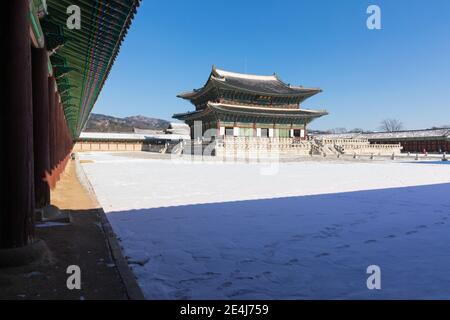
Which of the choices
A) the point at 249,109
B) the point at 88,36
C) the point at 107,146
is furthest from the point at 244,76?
the point at 88,36

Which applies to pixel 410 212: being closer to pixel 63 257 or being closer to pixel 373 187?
pixel 373 187

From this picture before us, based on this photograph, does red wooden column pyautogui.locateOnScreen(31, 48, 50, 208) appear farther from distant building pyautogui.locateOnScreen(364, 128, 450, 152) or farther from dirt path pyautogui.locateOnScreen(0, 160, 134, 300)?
distant building pyautogui.locateOnScreen(364, 128, 450, 152)

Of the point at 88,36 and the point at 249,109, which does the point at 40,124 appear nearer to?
the point at 88,36

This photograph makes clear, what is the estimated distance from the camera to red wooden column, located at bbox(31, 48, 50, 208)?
22.9 ft

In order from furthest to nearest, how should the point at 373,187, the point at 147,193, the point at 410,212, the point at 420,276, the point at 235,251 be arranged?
1. the point at 373,187
2. the point at 147,193
3. the point at 410,212
4. the point at 235,251
5. the point at 420,276

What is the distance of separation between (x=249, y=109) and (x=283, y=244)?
37965 mm

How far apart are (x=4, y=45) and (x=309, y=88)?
46.9 meters

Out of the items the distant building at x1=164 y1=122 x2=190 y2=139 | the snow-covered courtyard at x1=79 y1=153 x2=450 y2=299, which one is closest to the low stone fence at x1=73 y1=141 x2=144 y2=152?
the distant building at x1=164 y1=122 x2=190 y2=139

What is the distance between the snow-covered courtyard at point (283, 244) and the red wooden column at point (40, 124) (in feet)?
5.43

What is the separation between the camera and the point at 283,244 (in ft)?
18.3

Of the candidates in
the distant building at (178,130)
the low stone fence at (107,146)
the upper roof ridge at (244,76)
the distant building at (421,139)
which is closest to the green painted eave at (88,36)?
the upper roof ridge at (244,76)

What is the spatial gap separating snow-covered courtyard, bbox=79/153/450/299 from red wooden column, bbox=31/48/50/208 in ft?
5.43

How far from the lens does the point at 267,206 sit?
29.8ft
